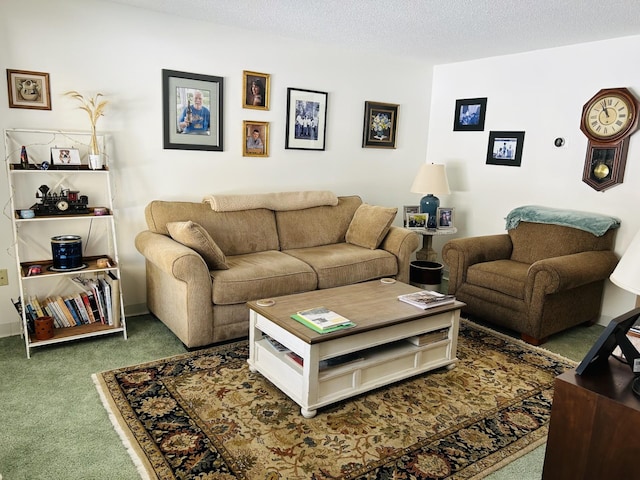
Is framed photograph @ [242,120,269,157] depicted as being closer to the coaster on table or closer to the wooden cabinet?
the wooden cabinet

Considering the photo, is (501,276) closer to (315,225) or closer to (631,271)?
(315,225)

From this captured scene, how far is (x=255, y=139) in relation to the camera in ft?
13.4

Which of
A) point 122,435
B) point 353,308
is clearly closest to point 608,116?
point 353,308

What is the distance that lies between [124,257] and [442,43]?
3.13 metres

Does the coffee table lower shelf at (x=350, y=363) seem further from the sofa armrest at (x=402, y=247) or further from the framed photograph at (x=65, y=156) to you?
the framed photograph at (x=65, y=156)

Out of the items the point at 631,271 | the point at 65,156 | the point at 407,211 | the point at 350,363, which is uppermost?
the point at 65,156

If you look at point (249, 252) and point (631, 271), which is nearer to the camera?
point (631, 271)

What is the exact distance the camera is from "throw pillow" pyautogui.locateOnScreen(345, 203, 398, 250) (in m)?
4.02

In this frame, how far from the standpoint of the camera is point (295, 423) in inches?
89.9

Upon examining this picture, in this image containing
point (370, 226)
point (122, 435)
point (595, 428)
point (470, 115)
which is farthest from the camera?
point (470, 115)

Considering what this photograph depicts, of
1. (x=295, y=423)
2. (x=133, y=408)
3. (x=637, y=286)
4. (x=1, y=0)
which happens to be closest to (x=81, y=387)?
(x=133, y=408)

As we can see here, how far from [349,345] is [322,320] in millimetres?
184

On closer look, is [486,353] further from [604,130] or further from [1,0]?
[1,0]

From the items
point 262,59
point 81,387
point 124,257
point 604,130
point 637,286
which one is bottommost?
point 81,387
